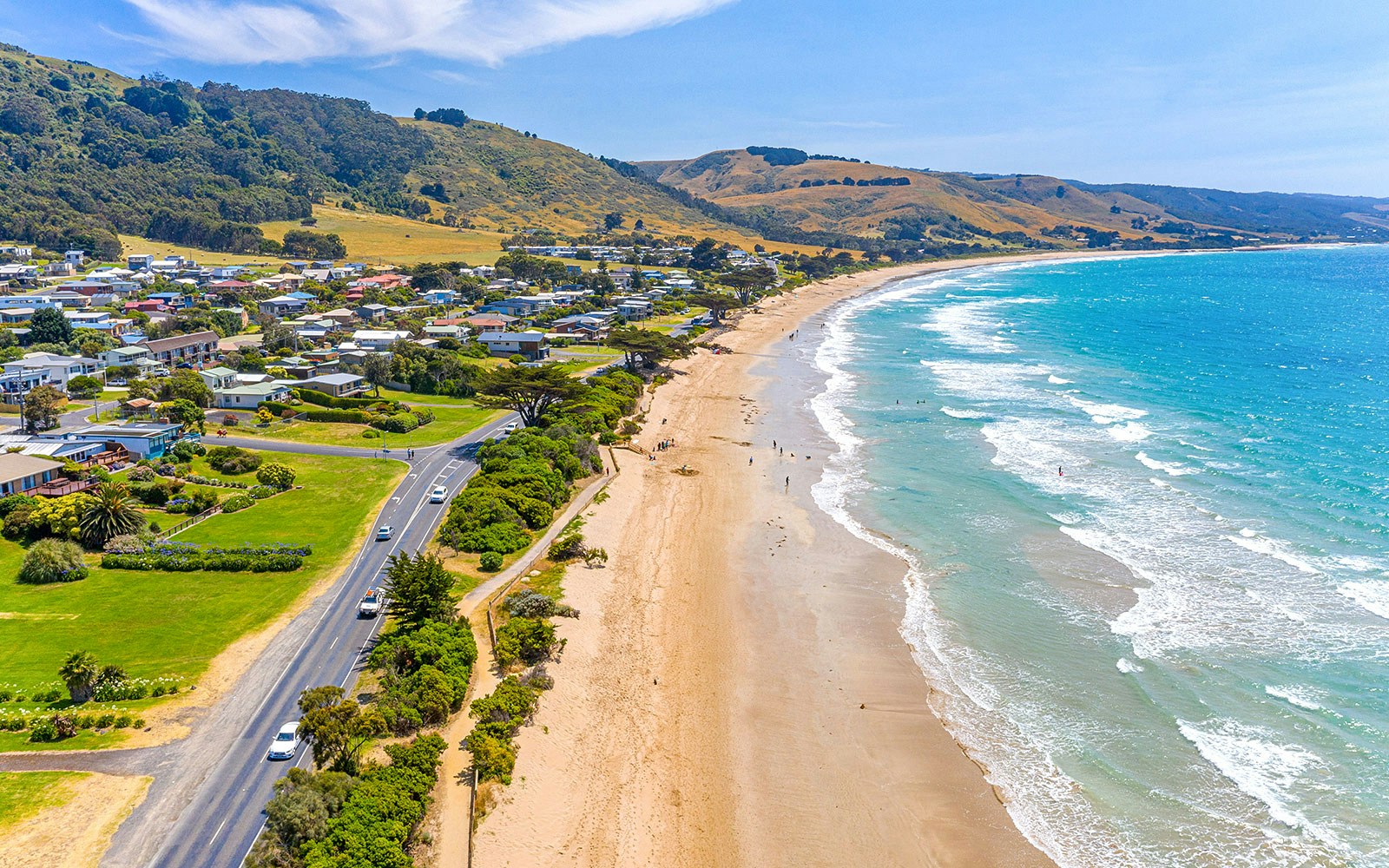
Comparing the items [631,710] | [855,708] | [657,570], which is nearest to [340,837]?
[631,710]

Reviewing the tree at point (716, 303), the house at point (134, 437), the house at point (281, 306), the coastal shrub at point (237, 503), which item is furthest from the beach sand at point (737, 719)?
the house at point (281, 306)

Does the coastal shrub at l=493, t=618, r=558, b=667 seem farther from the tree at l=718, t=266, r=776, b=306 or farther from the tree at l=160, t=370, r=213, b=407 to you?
the tree at l=718, t=266, r=776, b=306

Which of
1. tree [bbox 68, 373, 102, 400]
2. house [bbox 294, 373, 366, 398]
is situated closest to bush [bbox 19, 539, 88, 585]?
house [bbox 294, 373, 366, 398]

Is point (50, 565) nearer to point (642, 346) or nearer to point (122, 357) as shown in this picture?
point (122, 357)

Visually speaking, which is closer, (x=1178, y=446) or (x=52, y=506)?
(x=52, y=506)

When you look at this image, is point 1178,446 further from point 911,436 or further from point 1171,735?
point 1171,735

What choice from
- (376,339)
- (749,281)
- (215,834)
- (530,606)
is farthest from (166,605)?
(749,281)
